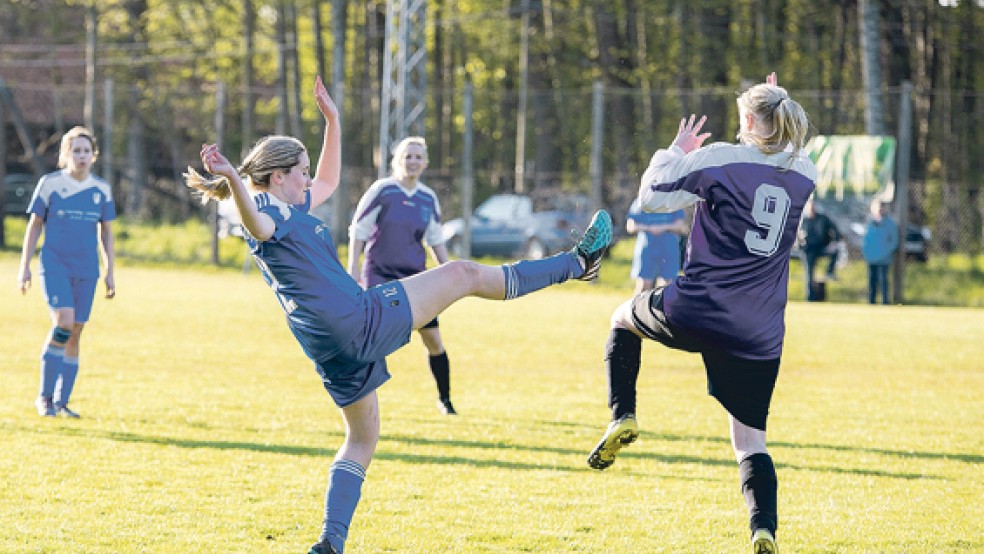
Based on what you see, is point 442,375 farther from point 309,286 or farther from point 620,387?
point 309,286

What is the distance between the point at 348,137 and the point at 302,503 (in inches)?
1196

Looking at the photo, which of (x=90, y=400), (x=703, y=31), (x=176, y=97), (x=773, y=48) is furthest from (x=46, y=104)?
(x=90, y=400)

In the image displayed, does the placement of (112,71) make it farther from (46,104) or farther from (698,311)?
(698,311)

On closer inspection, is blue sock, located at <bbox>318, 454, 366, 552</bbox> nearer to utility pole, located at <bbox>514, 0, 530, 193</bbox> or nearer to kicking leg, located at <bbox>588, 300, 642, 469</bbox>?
kicking leg, located at <bbox>588, 300, 642, 469</bbox>

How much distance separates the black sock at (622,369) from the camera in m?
5.62

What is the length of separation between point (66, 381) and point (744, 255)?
5.50 metres

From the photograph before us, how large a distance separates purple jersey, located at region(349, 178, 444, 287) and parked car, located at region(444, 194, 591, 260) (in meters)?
15.9

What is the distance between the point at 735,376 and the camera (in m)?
5.35

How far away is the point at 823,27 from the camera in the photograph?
131ft

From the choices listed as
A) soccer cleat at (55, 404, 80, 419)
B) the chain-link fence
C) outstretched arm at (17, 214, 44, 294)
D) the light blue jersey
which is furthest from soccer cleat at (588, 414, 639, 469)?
the chain-link fence

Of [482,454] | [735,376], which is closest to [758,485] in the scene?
[735,376]

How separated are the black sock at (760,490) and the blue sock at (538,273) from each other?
1024 mm

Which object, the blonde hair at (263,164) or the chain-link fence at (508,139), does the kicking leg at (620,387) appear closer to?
the blonde hair at (263,164)

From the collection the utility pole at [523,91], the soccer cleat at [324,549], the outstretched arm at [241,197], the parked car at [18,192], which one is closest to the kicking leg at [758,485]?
the soccer cleat at [324,549]
